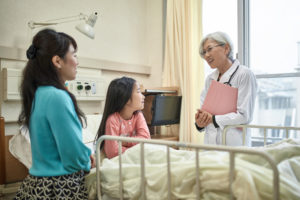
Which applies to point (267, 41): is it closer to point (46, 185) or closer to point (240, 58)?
point (240, 58)

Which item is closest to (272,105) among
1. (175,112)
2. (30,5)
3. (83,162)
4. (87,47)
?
(175,112)

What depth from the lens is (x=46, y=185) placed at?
4.01 ft

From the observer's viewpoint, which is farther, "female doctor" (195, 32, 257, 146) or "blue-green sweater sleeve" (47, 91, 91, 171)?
"female doctor" (195, 32, 257, 146)

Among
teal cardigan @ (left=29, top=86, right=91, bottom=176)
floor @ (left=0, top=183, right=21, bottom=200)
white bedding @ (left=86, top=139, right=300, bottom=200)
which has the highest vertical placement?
teal cardigan @ (left=29, top=86, right=91, bottom=176)

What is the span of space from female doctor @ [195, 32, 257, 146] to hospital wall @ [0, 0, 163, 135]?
4.62ft

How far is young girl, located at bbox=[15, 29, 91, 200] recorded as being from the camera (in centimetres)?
119

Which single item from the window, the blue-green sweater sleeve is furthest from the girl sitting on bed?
the window

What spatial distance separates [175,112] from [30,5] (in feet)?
6.22

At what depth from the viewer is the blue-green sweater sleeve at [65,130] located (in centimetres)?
118

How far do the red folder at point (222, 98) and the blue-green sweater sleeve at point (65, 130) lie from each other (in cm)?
107

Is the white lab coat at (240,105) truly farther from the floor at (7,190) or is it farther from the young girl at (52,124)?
the floor at (7,190)

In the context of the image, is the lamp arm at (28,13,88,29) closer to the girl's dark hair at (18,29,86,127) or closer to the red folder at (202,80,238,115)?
the girl's dark hair at (18,29,86,127)

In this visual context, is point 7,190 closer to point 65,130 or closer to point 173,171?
point 65,130

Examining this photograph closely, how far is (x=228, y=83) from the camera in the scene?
6.52ft
